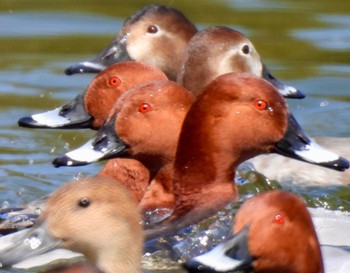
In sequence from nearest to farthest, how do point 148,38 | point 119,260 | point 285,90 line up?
point 119,260 < point 285,90 < point 148,38

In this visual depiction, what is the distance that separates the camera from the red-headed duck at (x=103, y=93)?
8.39 metres

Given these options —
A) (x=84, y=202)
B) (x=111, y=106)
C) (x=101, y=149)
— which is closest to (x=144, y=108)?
(x=101, y=149)

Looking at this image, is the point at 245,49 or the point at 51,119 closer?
the point at 51,119

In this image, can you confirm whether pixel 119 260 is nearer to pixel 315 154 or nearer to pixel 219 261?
pixel 219 261

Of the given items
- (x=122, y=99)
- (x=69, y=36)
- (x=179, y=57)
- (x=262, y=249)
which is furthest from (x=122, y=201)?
(x=69, y=36)

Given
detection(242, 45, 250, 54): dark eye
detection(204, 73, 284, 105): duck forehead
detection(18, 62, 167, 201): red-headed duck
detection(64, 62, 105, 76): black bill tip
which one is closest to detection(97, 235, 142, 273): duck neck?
detection(204, 73, 284, 105): duck forehead

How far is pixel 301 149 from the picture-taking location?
769 centimetres

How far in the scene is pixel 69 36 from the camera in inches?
493

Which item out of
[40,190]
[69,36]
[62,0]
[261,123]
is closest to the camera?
[261,123]

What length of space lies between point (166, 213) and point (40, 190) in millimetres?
1539

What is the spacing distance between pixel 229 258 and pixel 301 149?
5.26ft

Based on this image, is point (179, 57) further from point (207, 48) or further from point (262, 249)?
point (262, 249)

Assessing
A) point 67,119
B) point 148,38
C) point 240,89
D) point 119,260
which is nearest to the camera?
point 119,260

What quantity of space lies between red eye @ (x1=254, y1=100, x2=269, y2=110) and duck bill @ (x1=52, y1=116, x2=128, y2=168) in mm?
721
